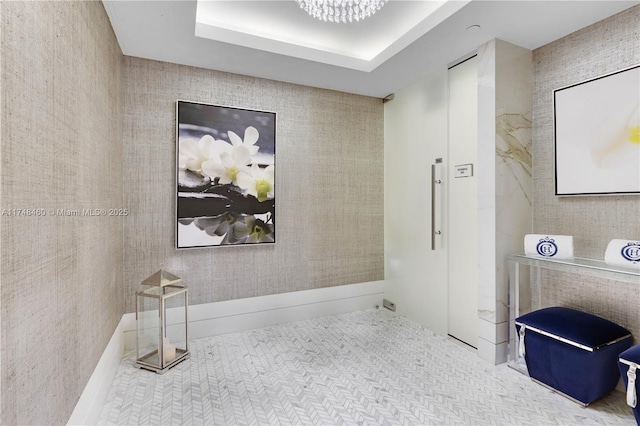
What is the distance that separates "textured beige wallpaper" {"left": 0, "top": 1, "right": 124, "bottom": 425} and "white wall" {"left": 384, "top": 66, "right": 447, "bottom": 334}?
109 inches

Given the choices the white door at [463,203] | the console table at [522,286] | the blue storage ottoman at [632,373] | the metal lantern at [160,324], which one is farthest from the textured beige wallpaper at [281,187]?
the blue storage ottoman at [632,373]

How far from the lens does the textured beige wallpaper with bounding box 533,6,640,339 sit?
2.10 meters

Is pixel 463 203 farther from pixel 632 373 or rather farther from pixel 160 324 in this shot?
pixel 160 324

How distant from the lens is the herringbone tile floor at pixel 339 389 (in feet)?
6.23

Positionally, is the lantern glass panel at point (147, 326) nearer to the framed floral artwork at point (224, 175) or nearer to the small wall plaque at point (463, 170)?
the framed floral artwork at point (224, 175)

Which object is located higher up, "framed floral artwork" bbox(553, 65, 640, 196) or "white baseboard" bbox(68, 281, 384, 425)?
"framed floral artwork" bbox(553, 65, 640, 196)

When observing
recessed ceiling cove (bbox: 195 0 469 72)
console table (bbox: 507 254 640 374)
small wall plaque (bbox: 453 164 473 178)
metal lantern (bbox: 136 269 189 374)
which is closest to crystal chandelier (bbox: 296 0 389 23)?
recessed ceiling cove (bbox: 195 0 469 72)

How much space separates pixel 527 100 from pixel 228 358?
3266mm

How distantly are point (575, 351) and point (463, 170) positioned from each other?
5.03 feet

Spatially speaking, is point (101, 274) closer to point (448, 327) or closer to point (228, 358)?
point (228, 358)

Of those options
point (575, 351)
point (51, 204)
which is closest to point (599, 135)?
point (575, 351)

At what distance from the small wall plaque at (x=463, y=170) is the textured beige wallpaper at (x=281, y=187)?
114 centimetres

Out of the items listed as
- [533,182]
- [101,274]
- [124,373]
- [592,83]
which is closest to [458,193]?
[533,182]

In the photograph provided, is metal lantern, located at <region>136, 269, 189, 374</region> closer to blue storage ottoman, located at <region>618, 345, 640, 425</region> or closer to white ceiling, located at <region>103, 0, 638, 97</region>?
white ceiling, located at <region>103, 0, 638, 97</region>
